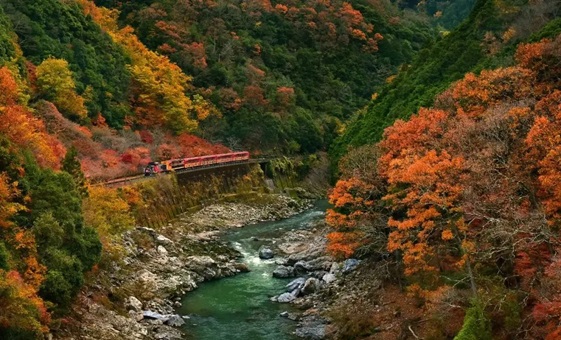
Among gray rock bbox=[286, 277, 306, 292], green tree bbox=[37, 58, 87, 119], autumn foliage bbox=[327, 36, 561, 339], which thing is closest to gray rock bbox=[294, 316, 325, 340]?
autumn foliage bbox=[327, 36, 561, 339]

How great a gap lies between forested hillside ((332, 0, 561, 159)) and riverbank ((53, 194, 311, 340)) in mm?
12184

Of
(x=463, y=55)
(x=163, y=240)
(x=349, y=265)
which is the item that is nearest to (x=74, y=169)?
(x=163, y=240)

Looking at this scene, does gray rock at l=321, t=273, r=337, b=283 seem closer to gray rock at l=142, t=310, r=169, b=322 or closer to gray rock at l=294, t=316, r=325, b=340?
gray rock at l=294, t=316, r=325, b=340

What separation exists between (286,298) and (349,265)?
408cm

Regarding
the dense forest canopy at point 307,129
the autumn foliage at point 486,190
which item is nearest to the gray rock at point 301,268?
the dense forest canopy at point 307,129

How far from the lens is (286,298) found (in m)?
25.9

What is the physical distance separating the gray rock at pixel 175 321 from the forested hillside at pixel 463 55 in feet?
58.3

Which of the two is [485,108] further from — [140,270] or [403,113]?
[140,270]

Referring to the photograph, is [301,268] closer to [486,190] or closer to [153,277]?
[153,277]

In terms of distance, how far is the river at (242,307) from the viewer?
72.4 feet

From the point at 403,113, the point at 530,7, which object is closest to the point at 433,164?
the point at 403,113

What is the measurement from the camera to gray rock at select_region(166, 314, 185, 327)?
2240 cm

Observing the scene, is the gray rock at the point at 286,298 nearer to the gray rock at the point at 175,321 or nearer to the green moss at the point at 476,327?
the gray rock at the point at 175,321

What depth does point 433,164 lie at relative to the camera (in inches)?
739
